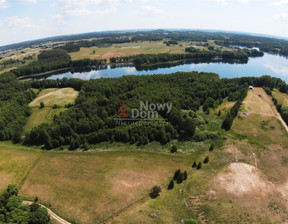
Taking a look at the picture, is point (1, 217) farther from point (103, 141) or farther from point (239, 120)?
point (239, 120)

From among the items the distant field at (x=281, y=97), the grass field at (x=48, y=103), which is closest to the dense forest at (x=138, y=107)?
the distant field at (x=281, y=97)

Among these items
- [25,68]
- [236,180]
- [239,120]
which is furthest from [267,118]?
[25,68]

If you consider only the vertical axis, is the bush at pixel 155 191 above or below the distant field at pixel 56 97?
below

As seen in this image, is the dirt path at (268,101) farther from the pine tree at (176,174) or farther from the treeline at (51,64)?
the treeline at (51,64)

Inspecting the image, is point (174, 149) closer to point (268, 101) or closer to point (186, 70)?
point (268, 101)

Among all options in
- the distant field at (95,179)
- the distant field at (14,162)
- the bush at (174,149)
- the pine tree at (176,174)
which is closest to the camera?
the distant field at (95,179)
